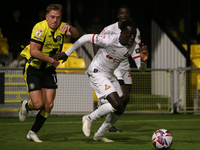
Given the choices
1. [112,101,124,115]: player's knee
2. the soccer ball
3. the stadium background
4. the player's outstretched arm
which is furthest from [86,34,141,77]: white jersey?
the stadium background

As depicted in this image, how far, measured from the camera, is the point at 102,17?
13.1 m

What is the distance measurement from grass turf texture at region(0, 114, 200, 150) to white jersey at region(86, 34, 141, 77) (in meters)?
1.23

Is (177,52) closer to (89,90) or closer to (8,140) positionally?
(89,90)

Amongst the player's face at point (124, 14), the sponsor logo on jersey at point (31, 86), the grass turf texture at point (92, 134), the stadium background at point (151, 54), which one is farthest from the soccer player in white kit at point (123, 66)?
the stadium background at point (151, 54)

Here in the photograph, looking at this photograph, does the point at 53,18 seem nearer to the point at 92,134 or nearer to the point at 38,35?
the point at 38,35

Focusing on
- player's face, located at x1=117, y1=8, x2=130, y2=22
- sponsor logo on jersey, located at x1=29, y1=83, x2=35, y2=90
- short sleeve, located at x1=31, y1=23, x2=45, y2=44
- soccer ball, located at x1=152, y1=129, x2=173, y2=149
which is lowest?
soccer ball, located at x1=152, y1=129, x2=173, y2=149

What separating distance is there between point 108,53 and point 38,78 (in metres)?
1.30

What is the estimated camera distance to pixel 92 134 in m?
7.20

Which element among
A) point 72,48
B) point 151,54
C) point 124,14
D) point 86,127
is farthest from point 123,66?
point 151,54

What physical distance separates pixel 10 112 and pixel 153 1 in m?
8.26

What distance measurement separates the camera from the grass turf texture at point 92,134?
577 cm

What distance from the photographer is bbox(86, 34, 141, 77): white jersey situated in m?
5.94

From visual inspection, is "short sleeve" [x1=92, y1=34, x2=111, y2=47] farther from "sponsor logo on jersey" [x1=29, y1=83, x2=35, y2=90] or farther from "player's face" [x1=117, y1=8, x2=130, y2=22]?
"player's face" [x1=117, y1=8, x2=130, y2=22]

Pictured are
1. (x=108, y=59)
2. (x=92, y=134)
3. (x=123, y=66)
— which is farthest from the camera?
(x=123, y=66)
